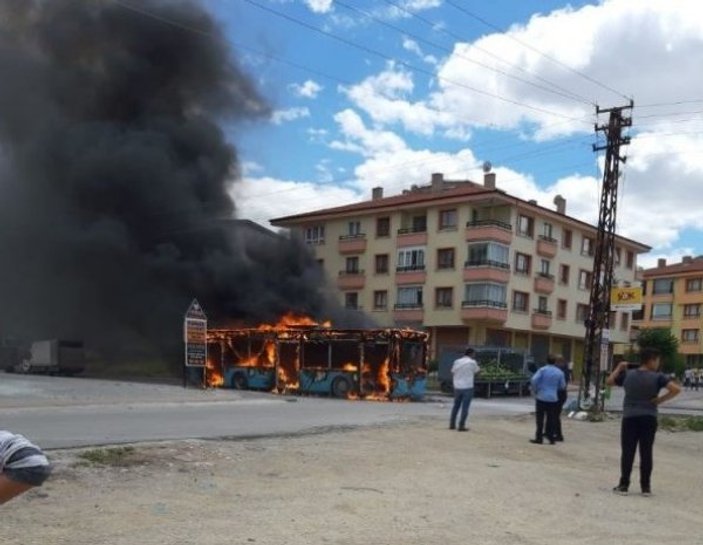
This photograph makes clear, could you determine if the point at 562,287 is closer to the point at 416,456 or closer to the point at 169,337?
the point at 169,337

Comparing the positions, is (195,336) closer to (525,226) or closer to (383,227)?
(383,227)

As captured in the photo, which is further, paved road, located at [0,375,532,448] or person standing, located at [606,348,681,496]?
paved road, located at [0,375,532,448]

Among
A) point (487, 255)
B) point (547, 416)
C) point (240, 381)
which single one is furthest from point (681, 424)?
point (487, 255)

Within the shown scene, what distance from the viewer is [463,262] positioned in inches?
2004

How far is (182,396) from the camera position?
22.6 meters

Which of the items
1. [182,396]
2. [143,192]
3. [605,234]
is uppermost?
[143,192]

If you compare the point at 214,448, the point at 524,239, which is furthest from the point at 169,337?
the point at 214,448

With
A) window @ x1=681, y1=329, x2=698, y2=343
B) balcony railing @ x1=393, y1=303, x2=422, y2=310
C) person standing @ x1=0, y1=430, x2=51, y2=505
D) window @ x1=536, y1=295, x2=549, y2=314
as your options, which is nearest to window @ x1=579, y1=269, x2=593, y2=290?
window @ x1=536, y1=295, x2=549, y2=314

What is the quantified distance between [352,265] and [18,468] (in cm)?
5546

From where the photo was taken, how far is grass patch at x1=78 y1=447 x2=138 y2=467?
8.11 m

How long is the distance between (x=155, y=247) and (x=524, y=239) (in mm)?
25621

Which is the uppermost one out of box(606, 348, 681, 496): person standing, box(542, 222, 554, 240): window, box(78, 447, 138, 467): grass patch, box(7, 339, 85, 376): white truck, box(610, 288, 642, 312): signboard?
box(542, 222, 554, 240): window

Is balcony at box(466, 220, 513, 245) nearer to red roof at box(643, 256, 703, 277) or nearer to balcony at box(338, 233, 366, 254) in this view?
balcony at box(338, 233, 366, 254)

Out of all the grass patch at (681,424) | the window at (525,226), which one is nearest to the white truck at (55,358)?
the window at (525,226)
